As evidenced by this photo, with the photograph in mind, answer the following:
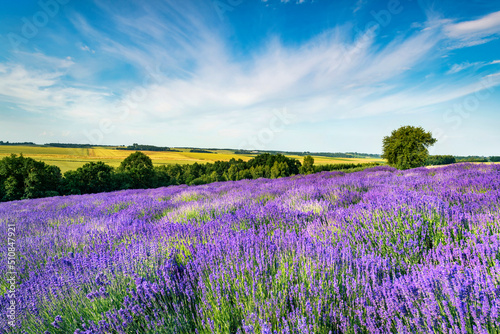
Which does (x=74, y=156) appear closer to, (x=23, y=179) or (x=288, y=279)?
(x=23, y=179)

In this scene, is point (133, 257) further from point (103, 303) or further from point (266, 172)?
point (266, 172)

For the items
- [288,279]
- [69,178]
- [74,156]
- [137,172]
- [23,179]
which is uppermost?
[74,156]

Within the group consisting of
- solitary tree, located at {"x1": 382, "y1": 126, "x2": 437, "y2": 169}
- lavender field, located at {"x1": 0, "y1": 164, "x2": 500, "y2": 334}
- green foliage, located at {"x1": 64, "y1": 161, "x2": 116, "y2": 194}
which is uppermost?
solitary tree, located at {"x1": 382, "y1": 126, "x2": 437, "y2": 169}

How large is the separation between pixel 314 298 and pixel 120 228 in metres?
2.70

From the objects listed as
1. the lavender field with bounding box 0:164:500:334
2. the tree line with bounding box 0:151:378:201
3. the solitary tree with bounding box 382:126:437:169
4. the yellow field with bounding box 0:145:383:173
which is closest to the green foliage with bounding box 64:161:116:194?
the tree line with bounding box 0:151:378:201

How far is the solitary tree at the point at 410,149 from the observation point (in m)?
34.3

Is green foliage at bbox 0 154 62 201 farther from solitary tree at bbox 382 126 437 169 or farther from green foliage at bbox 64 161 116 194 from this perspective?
solitary tree at bbox 382 126 437 169

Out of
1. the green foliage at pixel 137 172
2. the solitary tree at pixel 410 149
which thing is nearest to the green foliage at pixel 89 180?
the green foliage at pixel 137 172

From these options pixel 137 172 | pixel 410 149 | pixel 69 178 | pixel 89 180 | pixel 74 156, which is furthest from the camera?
pixel 74 156

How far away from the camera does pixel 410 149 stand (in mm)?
36000

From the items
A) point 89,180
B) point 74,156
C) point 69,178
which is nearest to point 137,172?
point 89,180

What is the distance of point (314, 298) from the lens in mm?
1283

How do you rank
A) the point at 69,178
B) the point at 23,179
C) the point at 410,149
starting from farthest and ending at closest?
the point at 410,149 → the point at 69,178 → the point at 23,179

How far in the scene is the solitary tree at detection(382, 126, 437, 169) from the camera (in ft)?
113
